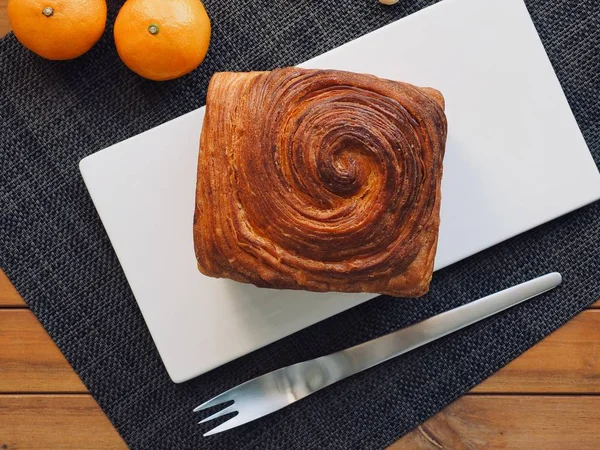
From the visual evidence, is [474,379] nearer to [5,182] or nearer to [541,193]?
[541,193]

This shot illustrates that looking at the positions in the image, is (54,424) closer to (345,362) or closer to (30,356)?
(30,356)

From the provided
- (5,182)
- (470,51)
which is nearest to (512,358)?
(470,51)

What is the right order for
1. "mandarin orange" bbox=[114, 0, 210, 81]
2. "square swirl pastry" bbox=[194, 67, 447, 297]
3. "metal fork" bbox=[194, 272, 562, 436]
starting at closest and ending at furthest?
"square swirl pastry" bbox=[194, 67, 447, 297] < "mandarin orange" bbox=[114, 0, 210, 81] < "metal fork" bbox=[194, 272, 562, 436]

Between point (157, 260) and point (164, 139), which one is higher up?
point (164, 139)

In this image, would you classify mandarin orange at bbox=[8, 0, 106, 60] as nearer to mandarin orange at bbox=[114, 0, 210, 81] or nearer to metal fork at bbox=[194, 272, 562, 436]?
mandarin orange at bbox=[114, 0, 210, 81]

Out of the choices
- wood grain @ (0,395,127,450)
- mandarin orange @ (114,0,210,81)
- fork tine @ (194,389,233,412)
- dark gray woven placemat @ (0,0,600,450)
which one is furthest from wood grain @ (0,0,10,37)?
fork tine @ (194,389,233,412)

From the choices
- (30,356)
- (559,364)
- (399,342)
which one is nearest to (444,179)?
(399,342)
